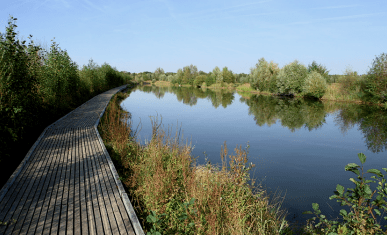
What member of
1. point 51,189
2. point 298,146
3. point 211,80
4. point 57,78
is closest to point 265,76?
point 211,80

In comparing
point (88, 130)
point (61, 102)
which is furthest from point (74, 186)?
point (61, 102)

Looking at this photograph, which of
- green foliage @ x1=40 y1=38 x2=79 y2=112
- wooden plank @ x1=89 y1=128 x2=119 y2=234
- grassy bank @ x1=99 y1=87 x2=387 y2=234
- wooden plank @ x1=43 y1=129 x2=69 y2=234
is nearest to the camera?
grassy bank @ x1=99 y1=87 x2=387 y2=234

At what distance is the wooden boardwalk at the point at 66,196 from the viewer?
3027 millimetres

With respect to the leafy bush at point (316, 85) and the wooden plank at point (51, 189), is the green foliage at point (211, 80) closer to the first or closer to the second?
Result: the leafy bush at point (316, 85)

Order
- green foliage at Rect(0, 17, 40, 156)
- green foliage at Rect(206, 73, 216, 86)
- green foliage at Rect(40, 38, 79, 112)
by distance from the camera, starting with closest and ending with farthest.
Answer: green foliage at Rect(0, 17, 40, 156) < green foliage at Rect(40, 38, 79, 112) < green foliage at Rect(206, 73, 216, 86)

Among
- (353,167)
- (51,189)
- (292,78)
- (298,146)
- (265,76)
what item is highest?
(265,76)

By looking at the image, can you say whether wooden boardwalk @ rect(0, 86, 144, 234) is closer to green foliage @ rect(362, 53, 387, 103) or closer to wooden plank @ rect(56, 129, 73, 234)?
wooden plank @ rect(56, 129, 73, 234)

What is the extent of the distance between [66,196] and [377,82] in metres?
28.1

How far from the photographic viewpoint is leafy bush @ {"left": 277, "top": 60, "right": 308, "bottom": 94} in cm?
3186

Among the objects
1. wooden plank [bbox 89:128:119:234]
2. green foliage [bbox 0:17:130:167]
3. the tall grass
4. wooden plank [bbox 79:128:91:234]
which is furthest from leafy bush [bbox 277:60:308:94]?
wooden plank [bbox 79:128:91:234]

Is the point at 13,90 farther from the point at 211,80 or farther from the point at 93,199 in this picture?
the point at 211,80

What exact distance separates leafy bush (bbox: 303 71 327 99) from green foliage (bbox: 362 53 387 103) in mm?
5193

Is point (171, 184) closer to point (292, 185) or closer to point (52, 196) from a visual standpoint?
point (52, 196)

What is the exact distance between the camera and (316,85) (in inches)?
1113
